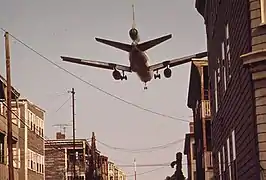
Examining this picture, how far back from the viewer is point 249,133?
16.6 metres

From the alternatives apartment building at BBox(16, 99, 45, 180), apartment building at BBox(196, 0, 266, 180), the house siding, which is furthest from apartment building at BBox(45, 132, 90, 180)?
the house siding

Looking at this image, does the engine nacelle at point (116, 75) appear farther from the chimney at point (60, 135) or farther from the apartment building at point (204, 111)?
the chimney at point (60, 135)

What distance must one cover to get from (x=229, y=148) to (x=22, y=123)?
34394 mm

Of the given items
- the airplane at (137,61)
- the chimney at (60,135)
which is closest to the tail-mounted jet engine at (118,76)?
the airplane at (137,61)

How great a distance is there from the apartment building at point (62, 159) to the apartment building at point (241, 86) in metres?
60.1

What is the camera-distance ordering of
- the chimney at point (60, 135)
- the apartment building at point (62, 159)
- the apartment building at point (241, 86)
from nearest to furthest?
the apartment building at point (241, 86)
the apartment building at point (62, 159)
the chimney at point (60, 135)

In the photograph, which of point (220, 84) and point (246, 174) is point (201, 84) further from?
point (246, 174)

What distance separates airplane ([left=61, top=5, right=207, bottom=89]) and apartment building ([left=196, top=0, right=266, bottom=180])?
270 cm

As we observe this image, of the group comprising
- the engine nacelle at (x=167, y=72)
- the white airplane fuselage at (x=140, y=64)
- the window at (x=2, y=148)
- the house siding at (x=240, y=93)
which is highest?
the engine nacelle at (x=167, y=72)

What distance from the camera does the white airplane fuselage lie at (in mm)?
25466

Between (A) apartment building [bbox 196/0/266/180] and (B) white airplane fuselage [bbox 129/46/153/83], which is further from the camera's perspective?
(B) white airplane fuselage [bbox 129/46/153/83]

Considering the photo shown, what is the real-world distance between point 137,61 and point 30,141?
32.9 m

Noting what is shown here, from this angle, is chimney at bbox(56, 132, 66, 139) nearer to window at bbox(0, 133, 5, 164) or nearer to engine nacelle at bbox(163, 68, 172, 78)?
window at bbox(0, 133, 5, 164)

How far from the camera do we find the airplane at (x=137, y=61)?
25297 millimetres
